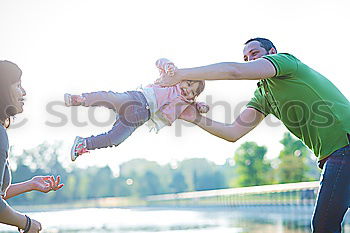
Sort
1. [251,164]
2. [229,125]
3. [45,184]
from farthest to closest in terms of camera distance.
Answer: [251,164], [229,125], [45,184]

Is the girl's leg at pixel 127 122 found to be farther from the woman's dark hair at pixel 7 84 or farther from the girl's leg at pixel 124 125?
the woman's dark hair at pixel 7 84

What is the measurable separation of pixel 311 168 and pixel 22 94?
49100 millimetres

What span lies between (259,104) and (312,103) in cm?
74

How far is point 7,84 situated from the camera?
3.85 m

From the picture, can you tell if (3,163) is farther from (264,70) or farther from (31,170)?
(31,170)

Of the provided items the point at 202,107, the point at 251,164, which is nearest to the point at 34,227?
the point at 202,107

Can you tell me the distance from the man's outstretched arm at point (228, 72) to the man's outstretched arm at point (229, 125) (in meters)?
1.03

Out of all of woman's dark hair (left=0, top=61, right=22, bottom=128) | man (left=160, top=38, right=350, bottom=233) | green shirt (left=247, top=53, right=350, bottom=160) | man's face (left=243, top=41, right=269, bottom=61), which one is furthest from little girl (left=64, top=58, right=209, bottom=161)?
woman's dark hair (left=0, top=61, right=22, bottom=128)

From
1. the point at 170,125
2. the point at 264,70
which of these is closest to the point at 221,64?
the point at 264,70

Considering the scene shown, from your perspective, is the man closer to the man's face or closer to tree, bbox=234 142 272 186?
the man's face

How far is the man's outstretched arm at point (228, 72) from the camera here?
409 cm

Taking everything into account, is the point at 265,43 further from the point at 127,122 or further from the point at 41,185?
the point at 41,185

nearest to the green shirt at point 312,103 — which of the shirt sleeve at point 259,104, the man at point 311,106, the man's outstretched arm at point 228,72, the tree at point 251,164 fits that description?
the man at point 311,106

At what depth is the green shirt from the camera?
4.35m
